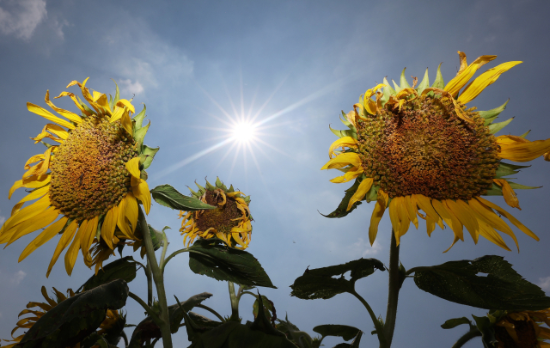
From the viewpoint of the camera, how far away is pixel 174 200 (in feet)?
6.06

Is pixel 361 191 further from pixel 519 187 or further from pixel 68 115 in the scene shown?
pixel 68 115

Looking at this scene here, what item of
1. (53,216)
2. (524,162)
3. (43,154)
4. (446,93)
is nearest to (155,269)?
(53,216)

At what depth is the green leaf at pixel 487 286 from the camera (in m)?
1.69

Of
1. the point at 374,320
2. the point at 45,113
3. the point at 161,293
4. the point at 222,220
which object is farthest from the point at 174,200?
the point at 222,220

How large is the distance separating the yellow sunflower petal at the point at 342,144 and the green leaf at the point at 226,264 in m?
0.80

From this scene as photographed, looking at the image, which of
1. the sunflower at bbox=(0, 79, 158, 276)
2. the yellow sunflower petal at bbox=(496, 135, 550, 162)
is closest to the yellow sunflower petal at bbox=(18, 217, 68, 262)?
the sunflower at bbox=(0, 79, 158, 276)

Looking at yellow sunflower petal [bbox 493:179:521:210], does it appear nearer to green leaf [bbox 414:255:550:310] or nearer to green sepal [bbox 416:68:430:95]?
green leaf [bbox 414:255:550:310]

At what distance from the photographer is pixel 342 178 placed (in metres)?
1.71

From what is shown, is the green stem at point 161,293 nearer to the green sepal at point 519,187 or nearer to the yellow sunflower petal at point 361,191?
the yellow sunflower petal at point 361,191

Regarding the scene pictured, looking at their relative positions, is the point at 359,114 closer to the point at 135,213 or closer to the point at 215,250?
the point at 215,250

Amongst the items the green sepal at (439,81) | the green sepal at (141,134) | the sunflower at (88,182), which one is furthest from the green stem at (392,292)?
the green sepal at (141,134)

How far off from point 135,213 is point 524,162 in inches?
87.8

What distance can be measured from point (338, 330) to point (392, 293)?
0.49 m

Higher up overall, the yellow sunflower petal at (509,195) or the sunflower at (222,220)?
the sunflower at (222,220)
